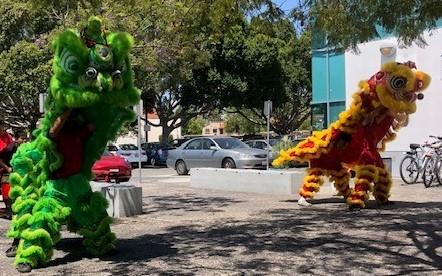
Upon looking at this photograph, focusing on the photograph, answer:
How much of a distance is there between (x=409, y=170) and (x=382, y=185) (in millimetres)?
5199

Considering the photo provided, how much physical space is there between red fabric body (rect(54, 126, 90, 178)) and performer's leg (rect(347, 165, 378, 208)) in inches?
220

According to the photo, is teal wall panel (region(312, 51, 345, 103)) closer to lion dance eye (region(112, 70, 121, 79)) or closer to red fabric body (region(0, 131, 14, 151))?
A: red fabric body (region(0, 131, 14, 151))

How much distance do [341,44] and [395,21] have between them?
1317 mm

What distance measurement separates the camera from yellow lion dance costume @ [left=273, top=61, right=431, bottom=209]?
1109cm

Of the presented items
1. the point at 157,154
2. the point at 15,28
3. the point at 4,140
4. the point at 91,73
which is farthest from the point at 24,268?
the point at 157,154

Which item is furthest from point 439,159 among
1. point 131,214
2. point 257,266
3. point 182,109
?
point 182,109

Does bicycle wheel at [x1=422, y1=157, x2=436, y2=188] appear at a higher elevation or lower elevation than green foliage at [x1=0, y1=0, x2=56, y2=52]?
lower

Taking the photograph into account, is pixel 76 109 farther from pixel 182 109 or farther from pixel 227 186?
pixel 182 109

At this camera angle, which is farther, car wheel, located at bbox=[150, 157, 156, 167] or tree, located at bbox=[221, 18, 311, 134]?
tree, located at bbox=[221, 18, 311, 134]

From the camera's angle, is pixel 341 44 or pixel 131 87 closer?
pixel 131 87

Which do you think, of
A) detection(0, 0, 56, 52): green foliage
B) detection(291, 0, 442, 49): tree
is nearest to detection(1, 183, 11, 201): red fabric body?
detection(291, 0, 442, 49): tree

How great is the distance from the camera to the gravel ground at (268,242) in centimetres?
717

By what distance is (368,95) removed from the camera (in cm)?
1151

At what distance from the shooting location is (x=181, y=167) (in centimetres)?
2477
